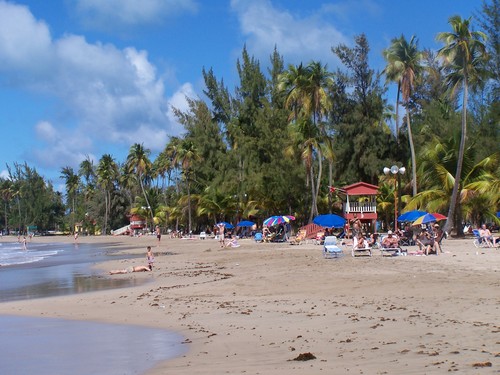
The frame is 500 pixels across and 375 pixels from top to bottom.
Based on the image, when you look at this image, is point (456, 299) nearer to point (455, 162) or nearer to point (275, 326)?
point (275, 326)

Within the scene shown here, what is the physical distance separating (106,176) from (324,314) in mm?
86477

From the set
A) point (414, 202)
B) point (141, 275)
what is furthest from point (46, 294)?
point (414, 202)

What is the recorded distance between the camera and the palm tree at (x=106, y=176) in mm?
93062

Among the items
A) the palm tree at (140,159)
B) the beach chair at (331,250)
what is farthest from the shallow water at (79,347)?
the palm tree at (140,159)

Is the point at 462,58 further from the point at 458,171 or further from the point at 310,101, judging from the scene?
the point at 310,101

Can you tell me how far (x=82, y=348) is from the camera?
8797mm

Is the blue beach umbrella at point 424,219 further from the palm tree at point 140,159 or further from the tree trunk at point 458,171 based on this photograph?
the palm tree at point 140,159

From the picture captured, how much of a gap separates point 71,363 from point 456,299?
6795 mm

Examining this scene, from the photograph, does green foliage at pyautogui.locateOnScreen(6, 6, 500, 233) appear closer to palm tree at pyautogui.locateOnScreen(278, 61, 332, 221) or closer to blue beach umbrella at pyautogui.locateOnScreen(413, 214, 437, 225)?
palm tree at pyautogui.locateOnScreen(278, 61, 332, 221)

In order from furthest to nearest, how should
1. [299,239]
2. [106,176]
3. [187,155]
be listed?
1. [106,176]
2. [187,155]
3. [299,239]

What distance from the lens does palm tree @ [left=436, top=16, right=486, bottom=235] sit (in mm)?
30656

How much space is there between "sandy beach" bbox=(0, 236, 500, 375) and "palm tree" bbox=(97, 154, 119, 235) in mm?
76314

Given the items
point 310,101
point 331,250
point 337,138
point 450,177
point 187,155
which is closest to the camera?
point 331,250

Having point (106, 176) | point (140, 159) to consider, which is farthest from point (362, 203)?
point (106, 176)
